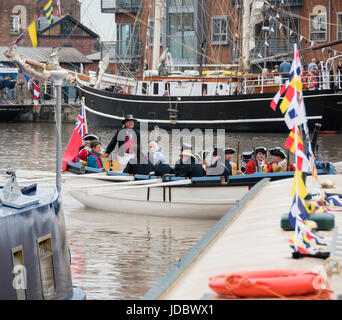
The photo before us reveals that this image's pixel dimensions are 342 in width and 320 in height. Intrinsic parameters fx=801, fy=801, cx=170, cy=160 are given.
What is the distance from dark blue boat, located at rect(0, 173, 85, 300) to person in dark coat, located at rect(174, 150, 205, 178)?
24.2 feet

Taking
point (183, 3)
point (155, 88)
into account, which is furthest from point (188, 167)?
point (183, 3)

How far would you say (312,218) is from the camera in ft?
27.1

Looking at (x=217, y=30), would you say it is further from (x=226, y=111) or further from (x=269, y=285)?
(x=269, y=285)

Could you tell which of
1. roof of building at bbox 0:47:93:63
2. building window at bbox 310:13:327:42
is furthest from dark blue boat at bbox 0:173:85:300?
roof of building at bbox 0:47:93:63

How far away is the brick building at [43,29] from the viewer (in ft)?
256

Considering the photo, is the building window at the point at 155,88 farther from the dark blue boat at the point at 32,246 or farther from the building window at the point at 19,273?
the building window at the point at 19,273

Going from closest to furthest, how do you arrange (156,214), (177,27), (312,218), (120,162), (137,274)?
(312,218), (137,274), (156,214), (120,162), (177,27)

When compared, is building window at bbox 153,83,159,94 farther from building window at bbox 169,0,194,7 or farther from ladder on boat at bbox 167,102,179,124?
building window at bbox 169,0,194,7

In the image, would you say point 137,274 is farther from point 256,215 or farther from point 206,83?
point 206,83

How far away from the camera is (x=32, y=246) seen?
775 centimetres

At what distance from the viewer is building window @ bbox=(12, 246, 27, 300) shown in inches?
295

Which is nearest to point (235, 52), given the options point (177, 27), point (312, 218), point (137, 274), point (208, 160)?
point (177, 27)

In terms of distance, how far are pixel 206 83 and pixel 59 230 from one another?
116 feet

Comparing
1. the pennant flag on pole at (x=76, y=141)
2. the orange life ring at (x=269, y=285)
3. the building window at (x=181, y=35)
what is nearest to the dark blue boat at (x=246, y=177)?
the pennant flag on pole at (x=76, y=141)
